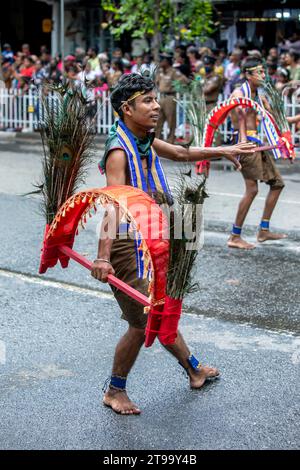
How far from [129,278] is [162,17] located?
48.1 feet

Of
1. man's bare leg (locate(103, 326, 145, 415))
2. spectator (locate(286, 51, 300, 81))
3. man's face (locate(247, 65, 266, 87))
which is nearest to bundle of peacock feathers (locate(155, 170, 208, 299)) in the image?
man's bare leg (locate(103, 326, 145, 415))

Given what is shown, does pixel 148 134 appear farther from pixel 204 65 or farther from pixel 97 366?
pixel 204 65

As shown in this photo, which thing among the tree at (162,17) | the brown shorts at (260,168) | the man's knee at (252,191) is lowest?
the man's knee at (252,191)

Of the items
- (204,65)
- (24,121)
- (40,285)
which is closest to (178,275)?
(40,285)

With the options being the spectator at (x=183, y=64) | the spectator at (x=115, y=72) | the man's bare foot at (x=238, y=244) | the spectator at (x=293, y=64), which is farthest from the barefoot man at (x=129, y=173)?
the spectator at (x=115, y=72)

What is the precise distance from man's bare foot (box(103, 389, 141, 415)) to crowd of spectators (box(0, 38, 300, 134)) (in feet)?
30.9

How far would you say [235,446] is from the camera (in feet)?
13.7

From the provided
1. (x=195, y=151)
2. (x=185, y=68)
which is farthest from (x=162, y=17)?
(x=195, y=151)

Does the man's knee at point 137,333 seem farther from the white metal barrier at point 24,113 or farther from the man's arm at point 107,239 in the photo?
the white metal barrier at point 24,113

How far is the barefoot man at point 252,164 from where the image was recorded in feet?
27.9

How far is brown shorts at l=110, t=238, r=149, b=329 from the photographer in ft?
15.0

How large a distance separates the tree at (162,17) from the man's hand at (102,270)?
1415cm

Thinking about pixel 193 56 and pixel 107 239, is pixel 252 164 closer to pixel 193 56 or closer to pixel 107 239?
pixel 107 239

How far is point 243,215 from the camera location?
866cm
